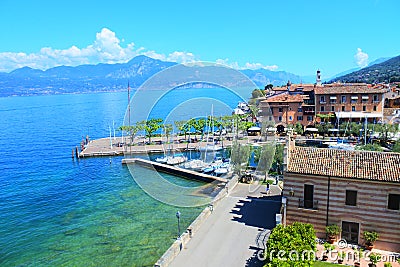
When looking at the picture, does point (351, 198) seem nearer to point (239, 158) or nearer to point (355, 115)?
point (239, 158)

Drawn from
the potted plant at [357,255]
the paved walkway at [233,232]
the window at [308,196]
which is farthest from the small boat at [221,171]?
the potted plant at [357,255]

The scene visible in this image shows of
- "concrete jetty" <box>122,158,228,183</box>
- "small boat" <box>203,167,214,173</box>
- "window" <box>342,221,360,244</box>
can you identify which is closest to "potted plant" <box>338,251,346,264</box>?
"window" <box>342,221,360,244</box>

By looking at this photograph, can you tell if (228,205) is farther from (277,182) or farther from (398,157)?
(398,157)

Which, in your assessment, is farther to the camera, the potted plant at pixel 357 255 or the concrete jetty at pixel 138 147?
the concrete jetty at pixel 138 147

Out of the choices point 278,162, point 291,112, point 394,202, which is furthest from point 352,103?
point 394,202

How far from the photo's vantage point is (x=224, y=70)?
21688 mm

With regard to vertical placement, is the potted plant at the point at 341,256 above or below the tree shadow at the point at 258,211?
below

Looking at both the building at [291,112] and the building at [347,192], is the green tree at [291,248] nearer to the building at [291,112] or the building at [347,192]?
the building at [347,192]

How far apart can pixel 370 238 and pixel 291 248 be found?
244 inches

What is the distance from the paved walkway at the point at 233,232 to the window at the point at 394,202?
6.88 m

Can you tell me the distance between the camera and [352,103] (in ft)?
203

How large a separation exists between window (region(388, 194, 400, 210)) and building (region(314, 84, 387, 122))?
45645 millimetres

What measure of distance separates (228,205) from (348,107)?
48347 millimetres

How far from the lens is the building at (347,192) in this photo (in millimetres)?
17016
